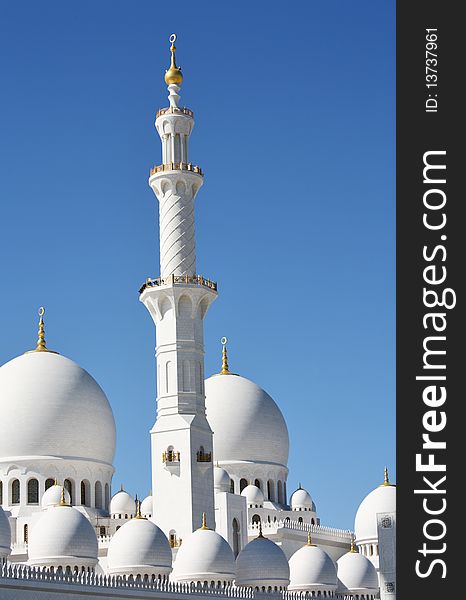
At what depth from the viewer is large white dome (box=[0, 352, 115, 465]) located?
163 ft

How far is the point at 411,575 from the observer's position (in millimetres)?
18203

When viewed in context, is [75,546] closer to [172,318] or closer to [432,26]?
[172,318]

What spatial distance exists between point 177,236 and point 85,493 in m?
11.2

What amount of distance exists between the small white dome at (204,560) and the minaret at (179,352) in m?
2.22

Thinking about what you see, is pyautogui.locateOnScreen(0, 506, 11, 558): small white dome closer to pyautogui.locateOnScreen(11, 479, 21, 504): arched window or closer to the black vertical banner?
pyautogui.locateOnScreen(11, 479, 21, 504): arched window

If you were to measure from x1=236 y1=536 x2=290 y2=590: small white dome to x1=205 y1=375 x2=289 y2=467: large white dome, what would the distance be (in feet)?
41.5

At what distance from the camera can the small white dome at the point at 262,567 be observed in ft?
140

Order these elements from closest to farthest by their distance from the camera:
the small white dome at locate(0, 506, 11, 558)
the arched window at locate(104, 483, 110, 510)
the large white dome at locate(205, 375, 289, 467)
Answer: the small white dome at locate(0, 506, 11, 558) → the arched window at locate(104, 483, 110, 510) → the large white dome at locate(205, 375, 289, 467)

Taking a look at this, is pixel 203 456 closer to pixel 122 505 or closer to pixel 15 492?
pixel 15 492

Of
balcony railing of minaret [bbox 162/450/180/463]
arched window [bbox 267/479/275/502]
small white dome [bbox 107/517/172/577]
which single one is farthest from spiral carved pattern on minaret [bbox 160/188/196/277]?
arched window [bbox 267/479/275/502]

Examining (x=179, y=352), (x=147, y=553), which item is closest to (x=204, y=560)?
(x=147, y=553)

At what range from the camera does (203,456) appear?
44375mm

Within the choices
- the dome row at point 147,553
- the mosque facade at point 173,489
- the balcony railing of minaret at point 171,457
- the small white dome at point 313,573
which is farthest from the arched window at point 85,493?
the dome row at point 147,553

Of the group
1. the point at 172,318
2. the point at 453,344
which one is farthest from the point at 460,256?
the point at 172,318
